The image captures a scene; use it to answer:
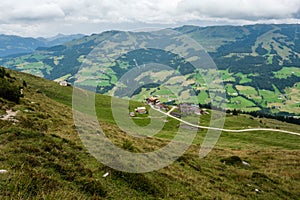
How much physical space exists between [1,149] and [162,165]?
496 inches

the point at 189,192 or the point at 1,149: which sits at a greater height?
the point at 1,149

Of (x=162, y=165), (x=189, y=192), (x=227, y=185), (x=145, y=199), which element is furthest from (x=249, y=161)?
(x=145, y=199)

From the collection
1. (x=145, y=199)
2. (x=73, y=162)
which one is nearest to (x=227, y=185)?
(x=145, y=199)

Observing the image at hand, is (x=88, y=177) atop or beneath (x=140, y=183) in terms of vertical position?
atop

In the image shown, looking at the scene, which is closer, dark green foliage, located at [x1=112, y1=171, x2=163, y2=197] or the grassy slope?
the grassy slope

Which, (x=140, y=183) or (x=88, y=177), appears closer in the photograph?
(x=88, y=177)

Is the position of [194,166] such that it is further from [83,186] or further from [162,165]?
[83,186]

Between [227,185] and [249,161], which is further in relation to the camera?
[249,161]

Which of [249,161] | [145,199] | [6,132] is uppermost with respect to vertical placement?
[6,132]

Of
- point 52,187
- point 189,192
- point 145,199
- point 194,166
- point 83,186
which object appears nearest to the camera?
point 52,187

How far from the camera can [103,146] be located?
68.0ft

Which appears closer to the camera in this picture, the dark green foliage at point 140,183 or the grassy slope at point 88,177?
the grassy slope at point 88,177

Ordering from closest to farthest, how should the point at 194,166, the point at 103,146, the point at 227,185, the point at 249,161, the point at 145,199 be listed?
the point at 145,199, the point at 103,146, the point at 227,185, the point at 194,166, the point at 249,161

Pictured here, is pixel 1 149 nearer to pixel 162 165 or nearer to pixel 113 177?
pixel 113 177
